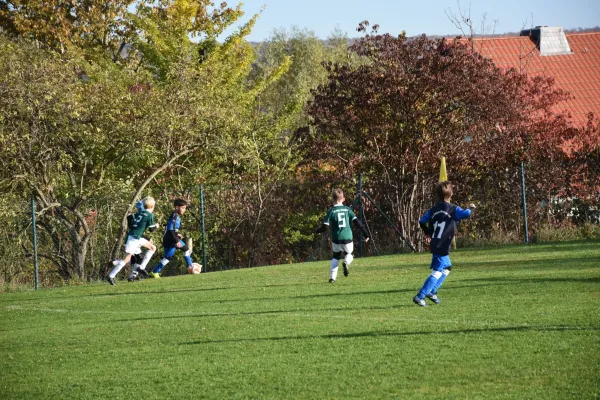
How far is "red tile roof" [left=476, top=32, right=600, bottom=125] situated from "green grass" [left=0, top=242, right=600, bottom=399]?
30899 mm

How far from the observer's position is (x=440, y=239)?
1323 centimetres

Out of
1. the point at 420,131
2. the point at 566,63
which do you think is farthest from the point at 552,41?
the point at 420,131

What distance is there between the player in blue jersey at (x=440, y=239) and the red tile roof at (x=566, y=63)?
115 ft

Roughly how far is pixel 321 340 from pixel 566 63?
42733mm

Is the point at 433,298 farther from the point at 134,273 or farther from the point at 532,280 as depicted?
the point at 134,273

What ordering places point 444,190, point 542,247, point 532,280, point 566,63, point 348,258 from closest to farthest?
point 444,190
point 532,280
point 348,258
point 542,247
point 566,63

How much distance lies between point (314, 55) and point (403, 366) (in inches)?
2812

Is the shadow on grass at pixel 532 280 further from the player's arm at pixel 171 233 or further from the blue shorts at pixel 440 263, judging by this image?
the player's arm at pixel 171 233

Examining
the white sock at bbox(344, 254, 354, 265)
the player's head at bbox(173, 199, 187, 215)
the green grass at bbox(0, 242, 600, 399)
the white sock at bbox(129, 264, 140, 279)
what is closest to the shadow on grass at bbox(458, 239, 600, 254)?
the green grass at bbox(0, 242, 600, 399)

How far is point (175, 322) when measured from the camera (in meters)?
13.1

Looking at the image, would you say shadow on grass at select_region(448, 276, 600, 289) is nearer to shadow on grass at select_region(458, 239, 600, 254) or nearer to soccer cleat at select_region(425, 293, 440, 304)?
soccer cleat at select_region(425, 293, 440, 304)

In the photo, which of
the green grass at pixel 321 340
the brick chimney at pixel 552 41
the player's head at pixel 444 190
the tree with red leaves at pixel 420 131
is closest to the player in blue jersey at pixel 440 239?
the player's head at pixel 444 190

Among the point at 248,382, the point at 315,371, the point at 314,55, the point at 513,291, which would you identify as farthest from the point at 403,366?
the point at 314,55

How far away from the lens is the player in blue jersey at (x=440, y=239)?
13094mm
